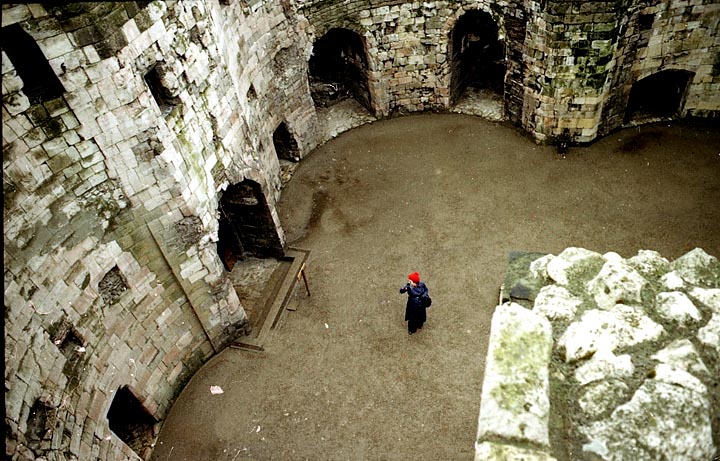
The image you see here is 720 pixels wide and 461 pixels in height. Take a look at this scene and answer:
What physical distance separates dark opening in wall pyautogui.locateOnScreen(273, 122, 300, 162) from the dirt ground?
17.4 inches

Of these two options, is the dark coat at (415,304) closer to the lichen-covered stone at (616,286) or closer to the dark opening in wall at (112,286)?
the dark opening in wall at (112,286)

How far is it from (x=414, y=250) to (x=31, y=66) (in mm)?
6463

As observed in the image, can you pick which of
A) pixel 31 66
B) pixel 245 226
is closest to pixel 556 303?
pixel 31 66

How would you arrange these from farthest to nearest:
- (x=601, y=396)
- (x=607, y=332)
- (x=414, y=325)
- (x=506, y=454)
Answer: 1. (x=414, y=325)
2. (x=607, y=332)
3. (x=601, y=396)
4. (x=506, y=454)

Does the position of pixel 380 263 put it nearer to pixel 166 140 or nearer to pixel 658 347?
pixel 166 140

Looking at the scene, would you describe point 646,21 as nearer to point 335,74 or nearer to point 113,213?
point 335,74

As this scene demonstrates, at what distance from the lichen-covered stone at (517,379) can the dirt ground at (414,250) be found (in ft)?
14.9

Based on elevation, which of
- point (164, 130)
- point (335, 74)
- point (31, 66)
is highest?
point (31, 66)

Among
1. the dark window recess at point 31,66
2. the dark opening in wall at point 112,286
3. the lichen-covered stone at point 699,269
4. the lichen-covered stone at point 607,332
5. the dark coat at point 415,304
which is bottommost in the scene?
the dark coat at point 415,304

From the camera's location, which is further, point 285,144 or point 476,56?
point 476,56

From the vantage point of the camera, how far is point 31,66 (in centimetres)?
505

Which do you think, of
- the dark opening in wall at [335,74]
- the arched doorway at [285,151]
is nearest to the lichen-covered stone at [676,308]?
the arched doorway at [285,151]

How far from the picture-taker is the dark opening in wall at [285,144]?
11484 millimetres

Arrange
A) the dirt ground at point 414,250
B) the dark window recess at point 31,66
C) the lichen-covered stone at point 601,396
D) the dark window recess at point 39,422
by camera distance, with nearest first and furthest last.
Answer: the lichen-covered stone at point 601,396 < the dark window recess at point 31,66 < the dark window recess at point 39,422 < the dirt ground at point 414,250
